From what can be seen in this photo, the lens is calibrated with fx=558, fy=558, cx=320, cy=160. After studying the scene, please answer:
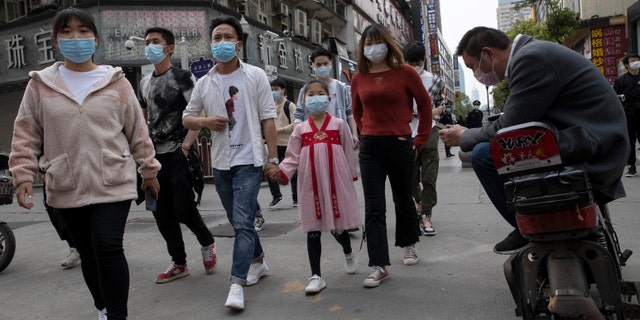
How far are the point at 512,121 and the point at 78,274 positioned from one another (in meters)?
3.73

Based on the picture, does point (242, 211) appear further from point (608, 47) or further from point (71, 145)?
point (608, 47)

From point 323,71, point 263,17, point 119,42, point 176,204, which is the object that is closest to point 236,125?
point 176,204

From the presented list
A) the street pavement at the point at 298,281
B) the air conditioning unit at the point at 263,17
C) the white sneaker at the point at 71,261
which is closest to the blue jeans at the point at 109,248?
the street pavement at the point at 298,281

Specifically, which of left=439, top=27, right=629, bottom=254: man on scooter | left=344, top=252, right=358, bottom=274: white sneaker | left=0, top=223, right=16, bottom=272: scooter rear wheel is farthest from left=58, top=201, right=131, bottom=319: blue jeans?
left=0, top=223, right=16, bottom=272: scooter rear wheel

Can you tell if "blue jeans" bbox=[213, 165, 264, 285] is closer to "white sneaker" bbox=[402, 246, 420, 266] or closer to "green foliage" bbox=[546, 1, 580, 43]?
"white sneaker" bbox=[402, 246, 420, 266]

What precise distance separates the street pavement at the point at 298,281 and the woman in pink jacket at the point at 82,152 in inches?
29.9

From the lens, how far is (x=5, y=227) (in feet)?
16.0

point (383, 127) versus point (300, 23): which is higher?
point (300, 23)

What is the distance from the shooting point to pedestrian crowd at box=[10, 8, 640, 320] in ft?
8.18

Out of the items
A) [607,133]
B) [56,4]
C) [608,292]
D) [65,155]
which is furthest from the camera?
[56,4]

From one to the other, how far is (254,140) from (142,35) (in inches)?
627

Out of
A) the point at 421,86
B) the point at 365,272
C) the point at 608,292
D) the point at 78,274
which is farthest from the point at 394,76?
the point at 78,274

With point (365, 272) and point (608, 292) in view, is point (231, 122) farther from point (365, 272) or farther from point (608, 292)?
point (608, 292)

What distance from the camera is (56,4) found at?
19.1m
